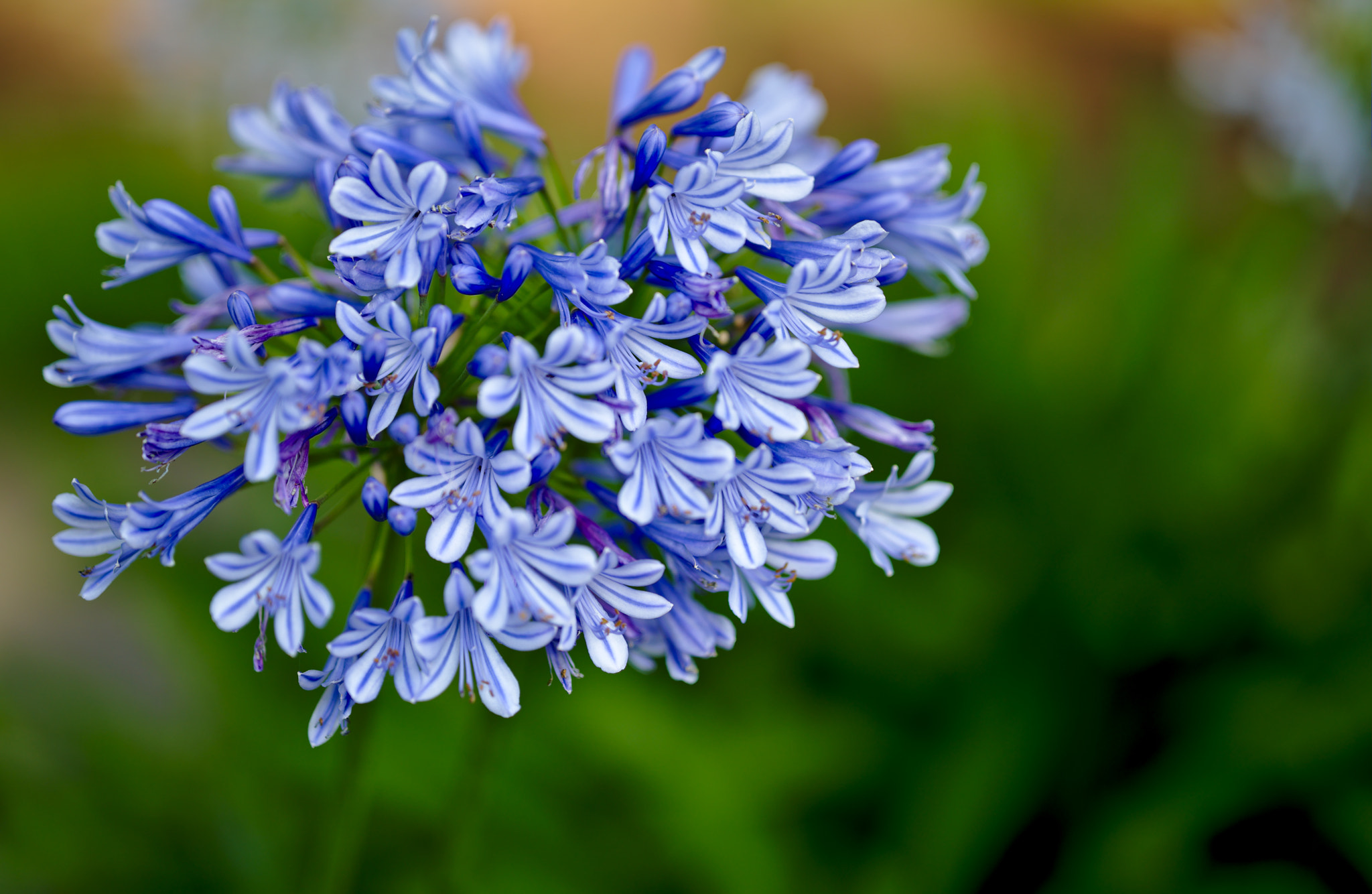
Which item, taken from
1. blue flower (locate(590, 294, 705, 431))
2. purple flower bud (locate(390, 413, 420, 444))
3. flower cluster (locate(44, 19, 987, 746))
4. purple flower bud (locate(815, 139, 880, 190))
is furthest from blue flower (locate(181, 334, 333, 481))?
purple flower bud (locate(815, 139, 880, 190))

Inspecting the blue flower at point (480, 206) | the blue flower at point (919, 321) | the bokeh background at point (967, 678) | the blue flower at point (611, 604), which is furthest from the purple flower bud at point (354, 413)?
the blue flower at point (919, 321)

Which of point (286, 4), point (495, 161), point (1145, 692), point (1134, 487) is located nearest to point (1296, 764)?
point (1145, 692)

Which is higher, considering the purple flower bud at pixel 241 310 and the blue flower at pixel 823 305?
the blue flower at pixel 823 305

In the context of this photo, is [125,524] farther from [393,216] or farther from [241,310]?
[393,216]

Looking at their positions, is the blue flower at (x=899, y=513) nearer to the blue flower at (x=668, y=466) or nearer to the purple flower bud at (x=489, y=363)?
the blue flower at (x=668, y=466)

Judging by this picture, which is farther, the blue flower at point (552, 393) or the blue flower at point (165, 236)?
the blue flower at point (165, 236)

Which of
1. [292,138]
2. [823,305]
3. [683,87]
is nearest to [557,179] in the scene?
[683,87]
